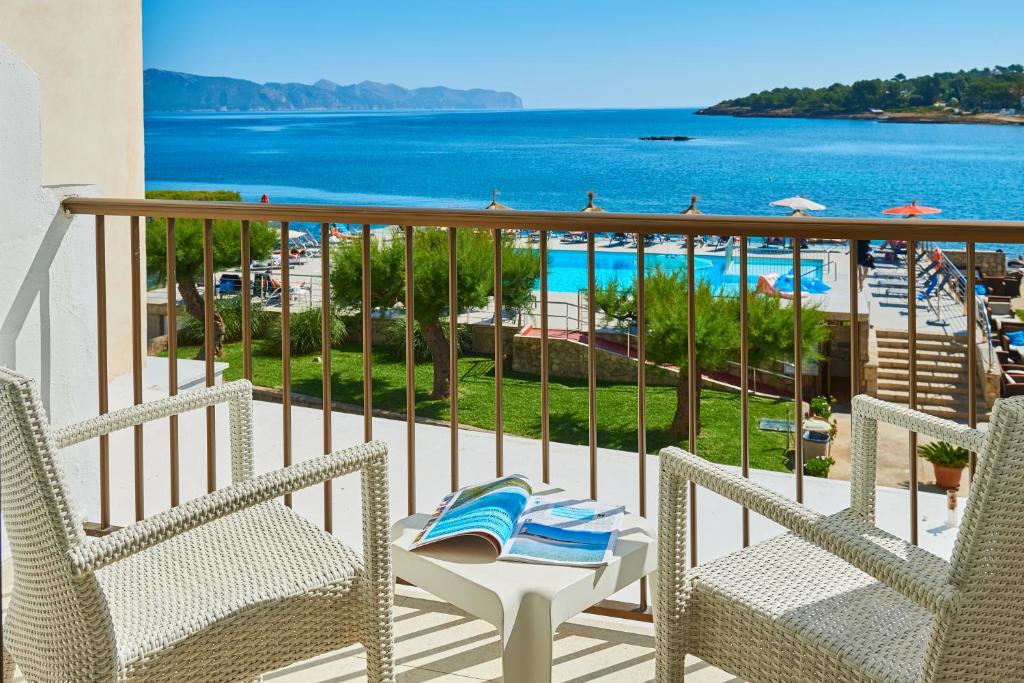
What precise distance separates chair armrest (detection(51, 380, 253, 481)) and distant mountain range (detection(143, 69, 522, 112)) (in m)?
48.8

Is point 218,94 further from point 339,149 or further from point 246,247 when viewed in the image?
point 246,247

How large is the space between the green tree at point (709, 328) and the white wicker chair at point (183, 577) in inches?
756

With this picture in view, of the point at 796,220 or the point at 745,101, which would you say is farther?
the point at 745,101

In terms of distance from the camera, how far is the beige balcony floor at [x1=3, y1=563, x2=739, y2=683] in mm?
2121

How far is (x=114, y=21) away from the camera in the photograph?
482 inches

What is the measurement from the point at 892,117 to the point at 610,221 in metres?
46.4

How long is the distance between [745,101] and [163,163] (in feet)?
90.8

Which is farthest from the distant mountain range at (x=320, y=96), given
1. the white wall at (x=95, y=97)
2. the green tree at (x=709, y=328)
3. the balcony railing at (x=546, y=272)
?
the balcony railing at (x=546, y=272)

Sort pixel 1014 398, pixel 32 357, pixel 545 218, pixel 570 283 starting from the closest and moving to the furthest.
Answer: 1. pixel 1014 398
2. pixel 545 218
3. pixel 32 357
4. pixel 570 283

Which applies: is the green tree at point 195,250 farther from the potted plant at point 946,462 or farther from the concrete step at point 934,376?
the potted plant at point 946,462

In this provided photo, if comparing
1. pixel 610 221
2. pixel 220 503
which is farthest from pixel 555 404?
pixel 220 503

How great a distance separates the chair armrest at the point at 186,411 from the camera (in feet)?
5.80

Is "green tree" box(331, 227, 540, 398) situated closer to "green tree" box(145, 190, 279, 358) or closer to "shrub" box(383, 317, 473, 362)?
"shrub" box(383, 317, 473, 362)

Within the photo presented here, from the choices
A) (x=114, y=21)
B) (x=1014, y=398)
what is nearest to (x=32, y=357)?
(x=1014, y=398)
